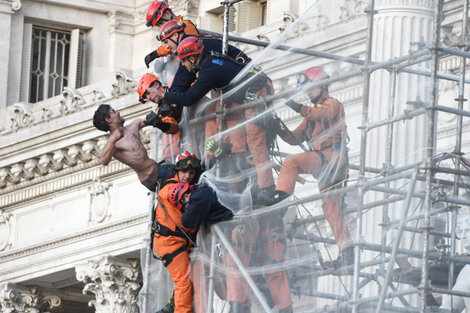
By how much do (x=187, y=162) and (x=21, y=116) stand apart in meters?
15.8

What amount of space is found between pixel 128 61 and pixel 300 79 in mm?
20228

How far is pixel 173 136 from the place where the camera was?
23.1 metres

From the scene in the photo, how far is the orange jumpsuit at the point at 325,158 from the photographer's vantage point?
20000mm

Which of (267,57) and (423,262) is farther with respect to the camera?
(267,57)

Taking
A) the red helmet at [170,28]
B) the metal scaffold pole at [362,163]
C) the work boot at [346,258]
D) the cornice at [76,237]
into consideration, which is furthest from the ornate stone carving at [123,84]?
the work boot at [346,258]

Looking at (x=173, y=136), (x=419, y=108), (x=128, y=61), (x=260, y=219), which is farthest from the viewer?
(x=128, y=61)

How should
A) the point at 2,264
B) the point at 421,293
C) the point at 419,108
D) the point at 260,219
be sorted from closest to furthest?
1. the point at 421,293
2. the point at 419,108
3. the point at 260,219
4. the point at 2,264

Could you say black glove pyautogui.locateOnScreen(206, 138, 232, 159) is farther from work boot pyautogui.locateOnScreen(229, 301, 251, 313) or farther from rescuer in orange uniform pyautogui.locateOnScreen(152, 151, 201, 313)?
work boot pyautogui.locateOnScreen(229, 301, 251, 313)

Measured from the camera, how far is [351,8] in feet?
71.5

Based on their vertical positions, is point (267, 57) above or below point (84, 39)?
below

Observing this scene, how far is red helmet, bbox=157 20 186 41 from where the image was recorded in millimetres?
22312

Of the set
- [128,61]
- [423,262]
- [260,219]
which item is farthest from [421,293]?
[128,61]

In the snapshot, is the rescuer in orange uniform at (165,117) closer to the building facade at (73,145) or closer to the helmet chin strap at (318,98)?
the helmet chin strap at (318,98)

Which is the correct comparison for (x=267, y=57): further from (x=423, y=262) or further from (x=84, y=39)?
(x=84, y=39)
